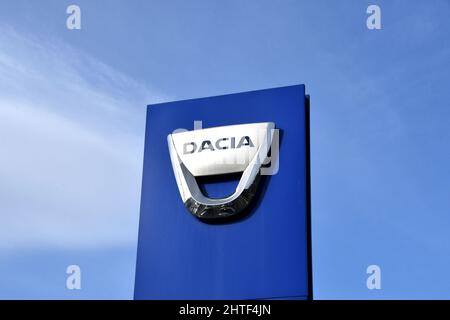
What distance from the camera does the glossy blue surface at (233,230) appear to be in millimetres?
14219

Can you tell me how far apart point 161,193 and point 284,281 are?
3637mm

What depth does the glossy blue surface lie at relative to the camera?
1422 cm

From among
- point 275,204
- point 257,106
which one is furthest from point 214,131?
point 275,204

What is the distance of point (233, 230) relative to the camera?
14.9 m
